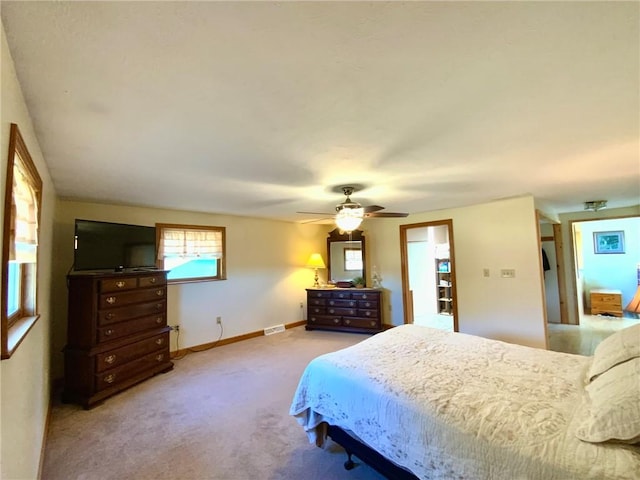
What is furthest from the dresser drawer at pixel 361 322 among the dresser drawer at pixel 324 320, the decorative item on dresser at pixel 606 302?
the decorative item on dresser at pixel 606 302

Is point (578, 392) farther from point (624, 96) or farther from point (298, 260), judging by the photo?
point (298, 260)

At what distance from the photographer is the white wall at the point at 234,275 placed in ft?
11.2

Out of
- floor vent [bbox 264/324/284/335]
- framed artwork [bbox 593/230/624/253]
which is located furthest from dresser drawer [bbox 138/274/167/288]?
framed artwork [bbox 593/230/624/253]

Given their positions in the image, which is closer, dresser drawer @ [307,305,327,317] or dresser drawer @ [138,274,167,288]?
dresser drawer @ [138,274,167,288]

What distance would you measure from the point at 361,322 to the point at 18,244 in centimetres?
463

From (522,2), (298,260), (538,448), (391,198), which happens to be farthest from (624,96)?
(298,260)

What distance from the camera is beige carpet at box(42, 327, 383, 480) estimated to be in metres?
1.89

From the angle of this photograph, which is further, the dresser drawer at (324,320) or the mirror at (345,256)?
the mirror at (345,256)

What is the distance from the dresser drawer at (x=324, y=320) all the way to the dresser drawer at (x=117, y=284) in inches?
124

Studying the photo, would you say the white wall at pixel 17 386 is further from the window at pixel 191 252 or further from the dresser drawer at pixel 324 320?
the dresser drawer at pixel 324 320

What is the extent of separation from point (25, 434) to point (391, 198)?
363 centimetres

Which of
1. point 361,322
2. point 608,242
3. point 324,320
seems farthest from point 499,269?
point 608,242

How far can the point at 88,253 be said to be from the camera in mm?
3029

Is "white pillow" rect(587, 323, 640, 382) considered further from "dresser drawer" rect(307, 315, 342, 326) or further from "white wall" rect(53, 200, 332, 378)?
"white wall" rect(53, 200, 332, 378)
